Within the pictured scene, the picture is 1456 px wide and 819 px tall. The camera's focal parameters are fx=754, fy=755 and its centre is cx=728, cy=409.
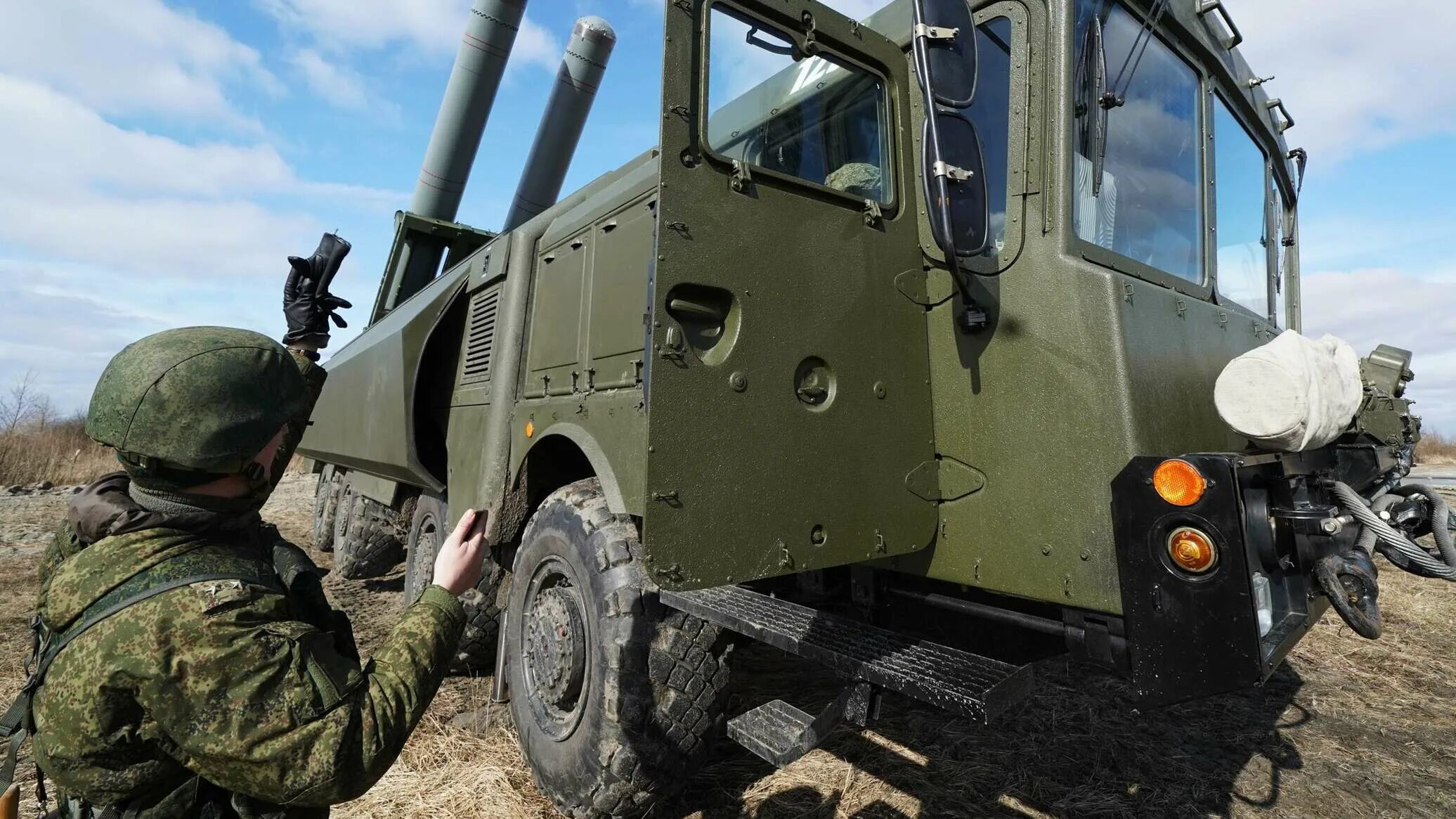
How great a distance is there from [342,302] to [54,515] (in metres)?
7.80

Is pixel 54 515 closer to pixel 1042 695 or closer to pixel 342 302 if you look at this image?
pixel 342 302

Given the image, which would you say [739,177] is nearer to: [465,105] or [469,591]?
[469,591]

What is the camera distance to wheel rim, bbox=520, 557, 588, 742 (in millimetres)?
2615

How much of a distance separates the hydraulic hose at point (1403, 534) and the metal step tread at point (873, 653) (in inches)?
44.5

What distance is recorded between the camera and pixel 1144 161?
8.12 ft

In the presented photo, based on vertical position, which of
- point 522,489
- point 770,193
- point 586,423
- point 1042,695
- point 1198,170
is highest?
point 1198,170

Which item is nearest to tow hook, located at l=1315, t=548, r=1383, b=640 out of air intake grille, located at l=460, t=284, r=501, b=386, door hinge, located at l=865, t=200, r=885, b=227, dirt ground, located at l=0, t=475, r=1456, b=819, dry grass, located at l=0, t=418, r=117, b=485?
dirt ground, located at l=0, t=475, r=1456, b=819

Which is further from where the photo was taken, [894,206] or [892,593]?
[892,593]

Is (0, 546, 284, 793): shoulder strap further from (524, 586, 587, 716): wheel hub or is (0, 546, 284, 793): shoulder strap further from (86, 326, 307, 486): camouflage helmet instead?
(524, 586, 587, 716): wheel hub

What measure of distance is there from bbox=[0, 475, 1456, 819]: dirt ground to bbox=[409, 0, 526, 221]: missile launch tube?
15.7 ft

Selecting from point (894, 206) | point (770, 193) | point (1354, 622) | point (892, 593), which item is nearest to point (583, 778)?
point (892, 593)

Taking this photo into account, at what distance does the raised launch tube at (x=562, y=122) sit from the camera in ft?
24.6

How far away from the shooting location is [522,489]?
326 centimetres

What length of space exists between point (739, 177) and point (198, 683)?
5.41 ft
